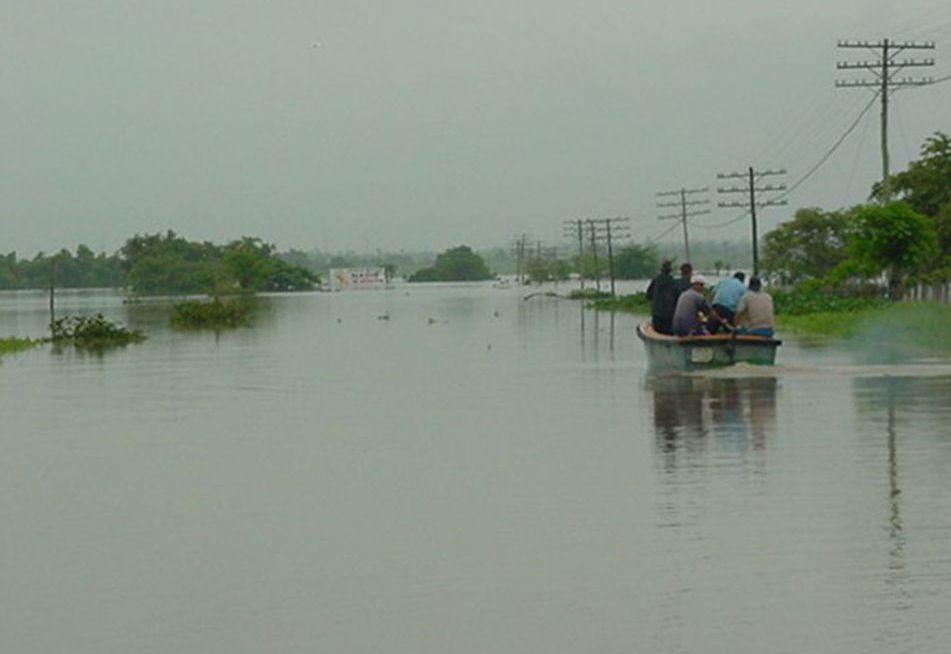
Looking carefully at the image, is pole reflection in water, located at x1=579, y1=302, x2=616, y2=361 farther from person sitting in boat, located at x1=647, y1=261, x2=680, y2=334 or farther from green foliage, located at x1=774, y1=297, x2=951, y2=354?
person sitting in boat, located at x1=647, y1=261, x2=680, y2=334

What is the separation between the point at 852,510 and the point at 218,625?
5.30 meters

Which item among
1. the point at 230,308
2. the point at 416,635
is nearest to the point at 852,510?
the point at 416,635

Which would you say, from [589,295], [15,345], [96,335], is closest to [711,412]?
[15,345]

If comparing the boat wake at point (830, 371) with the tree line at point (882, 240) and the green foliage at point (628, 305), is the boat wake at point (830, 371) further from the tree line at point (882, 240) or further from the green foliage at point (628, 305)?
the green foliage at point (628, 305)

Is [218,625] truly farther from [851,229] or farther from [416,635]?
[851,229]

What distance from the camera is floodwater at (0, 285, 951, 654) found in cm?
968

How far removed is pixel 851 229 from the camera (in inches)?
2724

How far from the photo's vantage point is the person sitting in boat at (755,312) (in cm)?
2873

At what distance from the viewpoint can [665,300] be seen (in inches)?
1251

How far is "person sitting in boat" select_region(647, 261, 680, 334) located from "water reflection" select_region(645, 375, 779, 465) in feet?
6.89

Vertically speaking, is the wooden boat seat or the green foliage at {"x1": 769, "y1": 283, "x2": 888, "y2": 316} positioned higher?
the wooden boat seat

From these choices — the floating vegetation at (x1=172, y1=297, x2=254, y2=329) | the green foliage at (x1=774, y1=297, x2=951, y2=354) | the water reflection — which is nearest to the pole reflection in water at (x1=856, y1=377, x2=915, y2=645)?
the water reflection

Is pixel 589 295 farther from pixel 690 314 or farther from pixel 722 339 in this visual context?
pixel 722 339

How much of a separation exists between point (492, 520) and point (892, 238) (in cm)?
4893
